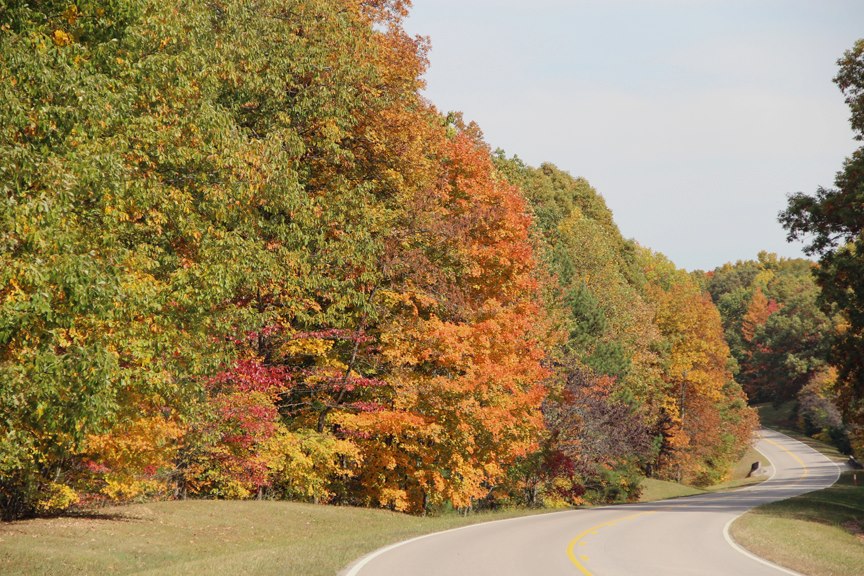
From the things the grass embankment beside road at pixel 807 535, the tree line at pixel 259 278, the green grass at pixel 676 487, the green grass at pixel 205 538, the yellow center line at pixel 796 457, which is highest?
the tree line at pixel 259 278

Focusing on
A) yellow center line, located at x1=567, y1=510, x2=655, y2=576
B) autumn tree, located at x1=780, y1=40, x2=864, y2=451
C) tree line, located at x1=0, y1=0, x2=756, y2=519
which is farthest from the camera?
autumn tree, located at x1=780, y1=40, x2=864, y2=451

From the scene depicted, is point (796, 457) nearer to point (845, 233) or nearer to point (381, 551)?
point (845, 233)

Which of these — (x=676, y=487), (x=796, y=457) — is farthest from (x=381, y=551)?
(x=796, y=457)

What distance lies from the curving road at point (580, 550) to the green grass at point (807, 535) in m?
0.64

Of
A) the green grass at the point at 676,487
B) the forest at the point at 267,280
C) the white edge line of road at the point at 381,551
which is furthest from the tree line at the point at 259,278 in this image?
the green grass at the point at 676,487

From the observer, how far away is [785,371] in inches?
5017

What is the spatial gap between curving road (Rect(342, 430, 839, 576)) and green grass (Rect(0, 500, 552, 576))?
104 centimetres

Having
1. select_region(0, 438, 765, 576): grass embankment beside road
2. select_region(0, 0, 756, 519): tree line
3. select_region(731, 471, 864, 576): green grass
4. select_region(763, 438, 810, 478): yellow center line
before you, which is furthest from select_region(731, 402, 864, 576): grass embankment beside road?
select_region(763, 438, 810, 478): yellow center line

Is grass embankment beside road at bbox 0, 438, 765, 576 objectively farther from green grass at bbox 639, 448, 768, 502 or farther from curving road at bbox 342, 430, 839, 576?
green grass at bbox 639, 448, 768, 502

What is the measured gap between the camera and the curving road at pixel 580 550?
14656 millimetres

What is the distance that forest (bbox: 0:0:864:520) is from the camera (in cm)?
1341

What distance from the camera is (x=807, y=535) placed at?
23453 millimetres

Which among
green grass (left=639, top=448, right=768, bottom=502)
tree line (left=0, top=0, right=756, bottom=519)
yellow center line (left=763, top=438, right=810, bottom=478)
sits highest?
tree line (left=0, top=0, right=756, bottom=519)

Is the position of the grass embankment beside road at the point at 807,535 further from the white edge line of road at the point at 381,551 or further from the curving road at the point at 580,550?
the white edge line of road at the point at 381,551
